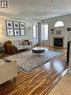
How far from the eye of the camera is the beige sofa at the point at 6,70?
279 centimetres

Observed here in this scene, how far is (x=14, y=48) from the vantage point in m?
7.03

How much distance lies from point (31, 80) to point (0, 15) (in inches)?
213

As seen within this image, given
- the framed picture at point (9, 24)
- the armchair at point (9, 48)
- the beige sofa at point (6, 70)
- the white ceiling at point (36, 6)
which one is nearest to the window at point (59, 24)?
the white ceiling at point (36, 6)

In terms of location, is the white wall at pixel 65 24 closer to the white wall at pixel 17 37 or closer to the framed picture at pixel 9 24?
the white wall at pixel 17 37

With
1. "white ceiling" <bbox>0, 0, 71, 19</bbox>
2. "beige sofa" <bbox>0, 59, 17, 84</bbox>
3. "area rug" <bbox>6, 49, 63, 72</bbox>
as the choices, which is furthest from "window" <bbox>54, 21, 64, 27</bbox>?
"beige sofa" <bbox>0, 59, 17, 84</bbox>

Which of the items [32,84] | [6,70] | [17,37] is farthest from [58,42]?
[6,70]

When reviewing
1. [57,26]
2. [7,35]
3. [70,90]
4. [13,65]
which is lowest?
[70,90]

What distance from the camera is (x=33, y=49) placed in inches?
251

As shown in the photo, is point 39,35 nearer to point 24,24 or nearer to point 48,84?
point 24,24

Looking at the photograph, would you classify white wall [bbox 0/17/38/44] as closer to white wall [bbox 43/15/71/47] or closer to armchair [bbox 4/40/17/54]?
armchair [bbox 4/40/17/54]

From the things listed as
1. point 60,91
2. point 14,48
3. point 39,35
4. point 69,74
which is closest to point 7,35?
point 14,48

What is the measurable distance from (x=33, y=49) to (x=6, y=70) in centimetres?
359

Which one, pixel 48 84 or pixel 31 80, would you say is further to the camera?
pixel 31 80

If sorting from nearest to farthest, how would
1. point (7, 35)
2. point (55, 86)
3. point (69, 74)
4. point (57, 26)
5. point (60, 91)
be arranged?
point (60, 91) → point (55, 86) → point (69, 74) → point (7, 35) → point (57, 26)
